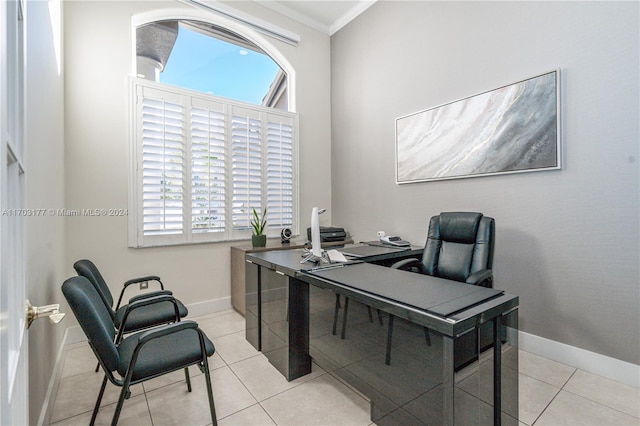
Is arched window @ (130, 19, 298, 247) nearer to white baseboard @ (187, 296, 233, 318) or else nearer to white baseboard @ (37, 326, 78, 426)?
white baseboard @ (187, 296, 233, 318)


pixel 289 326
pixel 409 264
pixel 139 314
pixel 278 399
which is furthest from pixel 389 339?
pixel 139 314

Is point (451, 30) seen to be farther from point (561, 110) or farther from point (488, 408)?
point (488, 408)

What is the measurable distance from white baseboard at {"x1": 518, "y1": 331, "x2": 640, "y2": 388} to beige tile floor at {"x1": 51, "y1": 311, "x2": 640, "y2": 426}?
6 centimetres

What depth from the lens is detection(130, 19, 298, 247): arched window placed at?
3.12 m

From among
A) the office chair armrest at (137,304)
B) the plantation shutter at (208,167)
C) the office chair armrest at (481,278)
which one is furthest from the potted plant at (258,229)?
the office chair armrest at (481,278)

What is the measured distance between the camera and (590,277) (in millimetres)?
2209

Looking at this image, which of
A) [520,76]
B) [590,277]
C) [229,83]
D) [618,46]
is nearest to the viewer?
[618,46]

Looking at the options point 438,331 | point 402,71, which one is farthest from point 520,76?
point 438,331

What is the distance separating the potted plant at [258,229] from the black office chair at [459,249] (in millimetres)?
A: 1747

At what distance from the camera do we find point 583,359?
7.40 feet

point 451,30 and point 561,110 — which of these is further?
point 451,30

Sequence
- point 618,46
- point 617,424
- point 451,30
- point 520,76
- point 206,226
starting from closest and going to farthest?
1. point 617,424
2. point 618,46
3. point 520,76
4. point 451,30
5. point 206,226

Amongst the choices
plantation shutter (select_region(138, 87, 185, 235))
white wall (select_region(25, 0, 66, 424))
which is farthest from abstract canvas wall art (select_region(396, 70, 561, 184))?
white wall (select_region(25, 0, 66, 424))

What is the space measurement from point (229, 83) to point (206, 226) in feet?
5.98
